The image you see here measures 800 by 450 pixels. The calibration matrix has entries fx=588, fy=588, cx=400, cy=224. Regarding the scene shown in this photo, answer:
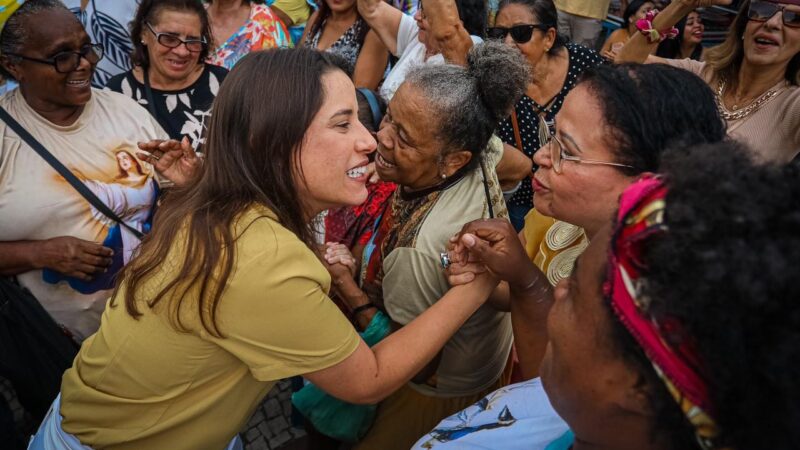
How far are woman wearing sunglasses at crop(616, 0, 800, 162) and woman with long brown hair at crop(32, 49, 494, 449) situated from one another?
223 cm

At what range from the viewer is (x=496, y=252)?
193 centimetres

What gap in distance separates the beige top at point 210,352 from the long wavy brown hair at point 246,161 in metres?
0.04

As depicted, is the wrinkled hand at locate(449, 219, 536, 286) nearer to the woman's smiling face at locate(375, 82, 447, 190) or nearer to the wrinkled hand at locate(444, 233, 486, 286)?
the wrinkled hand at locate(444, 233, 486, 286)

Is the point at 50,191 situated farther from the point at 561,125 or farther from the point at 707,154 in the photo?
the point at 707,154

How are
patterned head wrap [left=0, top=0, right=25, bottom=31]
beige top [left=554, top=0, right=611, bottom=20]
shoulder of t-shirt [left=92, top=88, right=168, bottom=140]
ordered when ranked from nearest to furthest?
patterned head wrap [left=0, top=0, right=25, bottom=31] < shoulder of t-shirt [left=92, top=88, right=168, bottom=140] < beige top [left=554, top=0, right=611, bottom=20]

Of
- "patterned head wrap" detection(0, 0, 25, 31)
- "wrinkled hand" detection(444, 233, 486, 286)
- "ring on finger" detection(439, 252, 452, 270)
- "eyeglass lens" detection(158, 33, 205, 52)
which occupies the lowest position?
"ring on finger" detection(439, 252, 452, 270)

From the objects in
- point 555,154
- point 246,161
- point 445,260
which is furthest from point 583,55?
point 246,161

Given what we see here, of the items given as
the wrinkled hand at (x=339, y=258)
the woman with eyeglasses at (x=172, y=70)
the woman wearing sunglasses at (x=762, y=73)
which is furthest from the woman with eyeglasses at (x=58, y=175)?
the woman wearing sunglasses at (x=762, y=73)

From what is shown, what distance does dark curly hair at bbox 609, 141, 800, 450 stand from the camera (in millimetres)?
761

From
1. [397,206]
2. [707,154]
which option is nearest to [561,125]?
[397,206]

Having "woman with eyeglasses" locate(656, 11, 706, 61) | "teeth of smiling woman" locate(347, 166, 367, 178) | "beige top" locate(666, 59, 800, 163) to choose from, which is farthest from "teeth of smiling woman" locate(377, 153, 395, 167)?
"woman with eyeglasses" locate(656, 11, 706, 61)

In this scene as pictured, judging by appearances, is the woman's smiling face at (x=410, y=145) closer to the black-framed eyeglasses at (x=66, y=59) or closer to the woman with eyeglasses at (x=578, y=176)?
the woman with eyeglasses at (x=578, y=176)

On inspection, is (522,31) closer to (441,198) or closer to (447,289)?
(441,198)

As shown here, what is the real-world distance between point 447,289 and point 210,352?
3.04ft
